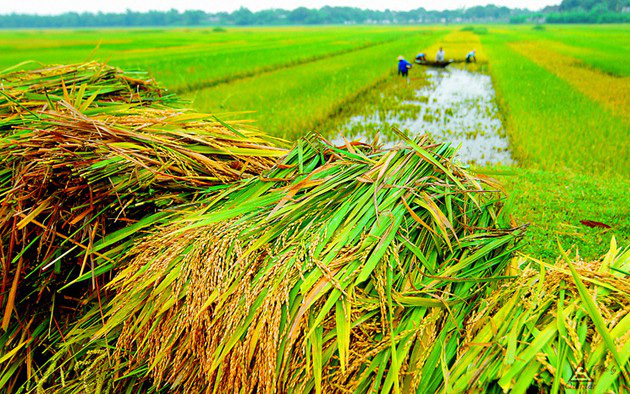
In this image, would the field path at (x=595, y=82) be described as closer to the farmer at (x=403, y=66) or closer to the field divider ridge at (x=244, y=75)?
the farmer at (x=403, y=66)

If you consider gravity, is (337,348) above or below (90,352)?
above

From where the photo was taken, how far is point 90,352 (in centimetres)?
148

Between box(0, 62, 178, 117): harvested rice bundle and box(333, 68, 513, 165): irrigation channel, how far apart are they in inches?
139

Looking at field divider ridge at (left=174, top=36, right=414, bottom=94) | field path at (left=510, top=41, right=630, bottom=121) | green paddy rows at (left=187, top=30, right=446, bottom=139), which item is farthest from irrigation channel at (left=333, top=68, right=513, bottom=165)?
field divider ridge at (left=174, top=36, right=414, bottom=94)

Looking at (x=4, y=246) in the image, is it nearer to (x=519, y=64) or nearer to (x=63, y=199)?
(x=63, y=199)

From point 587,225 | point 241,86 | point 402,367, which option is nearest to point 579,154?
point 587,225

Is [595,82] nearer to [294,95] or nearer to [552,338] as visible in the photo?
[294,95]

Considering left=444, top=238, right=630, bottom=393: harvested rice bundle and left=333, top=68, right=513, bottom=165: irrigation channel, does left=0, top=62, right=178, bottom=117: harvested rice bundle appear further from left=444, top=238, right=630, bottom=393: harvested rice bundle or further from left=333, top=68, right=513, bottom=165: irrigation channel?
left=333, top=68, right=513, bottom=165: irrigation channel

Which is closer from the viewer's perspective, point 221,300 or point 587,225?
point 221,300

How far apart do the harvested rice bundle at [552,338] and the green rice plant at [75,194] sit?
124 centimetres

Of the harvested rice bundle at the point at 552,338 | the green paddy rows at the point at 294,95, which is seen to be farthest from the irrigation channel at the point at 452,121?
the harvested rice bundle at the point at 552,338

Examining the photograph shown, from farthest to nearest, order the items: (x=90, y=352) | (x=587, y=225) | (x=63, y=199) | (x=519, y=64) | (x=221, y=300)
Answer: (x=519, y=64) < (x=587, y=225) < (x=63, y=199) < (x=90, y=352) < (x=221, y=300)

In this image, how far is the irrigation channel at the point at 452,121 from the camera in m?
6.56

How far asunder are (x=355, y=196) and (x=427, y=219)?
27 centimetres
